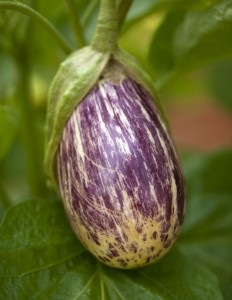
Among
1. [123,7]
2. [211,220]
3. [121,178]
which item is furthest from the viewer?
[211,220]

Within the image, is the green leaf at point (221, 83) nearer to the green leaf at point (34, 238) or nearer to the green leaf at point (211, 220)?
the green leaf at point (211, 220)

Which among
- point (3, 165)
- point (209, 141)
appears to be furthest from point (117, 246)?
point (209, 141)

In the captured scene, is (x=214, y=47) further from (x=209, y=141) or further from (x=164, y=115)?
(x=209, y=141)

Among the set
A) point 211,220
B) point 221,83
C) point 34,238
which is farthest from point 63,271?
point 221,83

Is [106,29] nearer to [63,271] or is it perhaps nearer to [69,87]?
[69,87]

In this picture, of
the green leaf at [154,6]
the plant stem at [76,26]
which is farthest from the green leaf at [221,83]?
the plant stem at [76,26]

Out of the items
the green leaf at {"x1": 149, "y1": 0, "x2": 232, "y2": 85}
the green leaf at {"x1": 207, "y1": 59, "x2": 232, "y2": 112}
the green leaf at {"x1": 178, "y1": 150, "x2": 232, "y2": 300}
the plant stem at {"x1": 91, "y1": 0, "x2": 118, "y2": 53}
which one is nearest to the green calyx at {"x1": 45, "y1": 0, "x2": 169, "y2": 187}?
the plant stem at {"x1": 91, "y1": 0, "x2": 118, "y2": 53}
